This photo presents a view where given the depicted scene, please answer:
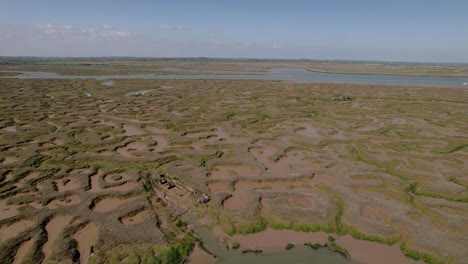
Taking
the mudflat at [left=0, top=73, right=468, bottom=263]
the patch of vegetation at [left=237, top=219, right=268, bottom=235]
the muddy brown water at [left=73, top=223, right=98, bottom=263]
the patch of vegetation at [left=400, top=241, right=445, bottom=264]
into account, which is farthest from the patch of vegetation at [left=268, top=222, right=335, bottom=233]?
the muddy brown water at [left=73, top=223, right=98, bottom=263]

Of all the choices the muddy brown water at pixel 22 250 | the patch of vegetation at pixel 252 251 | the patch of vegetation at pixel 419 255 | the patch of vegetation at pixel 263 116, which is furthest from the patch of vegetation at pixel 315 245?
the patch of vegetation at pixel 263 116

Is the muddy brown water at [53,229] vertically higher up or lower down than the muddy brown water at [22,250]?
lower down

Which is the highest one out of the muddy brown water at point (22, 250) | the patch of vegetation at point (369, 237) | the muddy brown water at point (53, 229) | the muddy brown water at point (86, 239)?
the muddy brown water at point (22, 250)

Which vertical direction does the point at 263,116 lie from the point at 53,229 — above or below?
above

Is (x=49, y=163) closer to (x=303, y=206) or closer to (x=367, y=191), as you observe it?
(x=303, y=206)

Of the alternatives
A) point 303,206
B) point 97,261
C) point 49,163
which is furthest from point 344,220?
point 49,163

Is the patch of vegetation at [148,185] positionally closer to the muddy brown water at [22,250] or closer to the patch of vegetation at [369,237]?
the muddy brown water at [22,250]

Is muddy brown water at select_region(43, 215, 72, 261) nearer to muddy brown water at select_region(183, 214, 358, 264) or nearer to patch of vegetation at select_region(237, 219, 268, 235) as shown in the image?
muddy brown water at select_region(183, 214, 358, 264)

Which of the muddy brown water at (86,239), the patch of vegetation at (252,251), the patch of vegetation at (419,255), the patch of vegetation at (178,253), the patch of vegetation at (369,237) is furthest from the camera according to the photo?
the patch of vegetation at (369,237)

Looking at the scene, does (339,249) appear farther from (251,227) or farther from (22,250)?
(22,250)

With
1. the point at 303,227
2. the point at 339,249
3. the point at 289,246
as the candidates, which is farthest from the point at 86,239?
the point at 339,249

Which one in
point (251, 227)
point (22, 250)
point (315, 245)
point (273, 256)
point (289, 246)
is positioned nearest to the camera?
point (22, 250)
